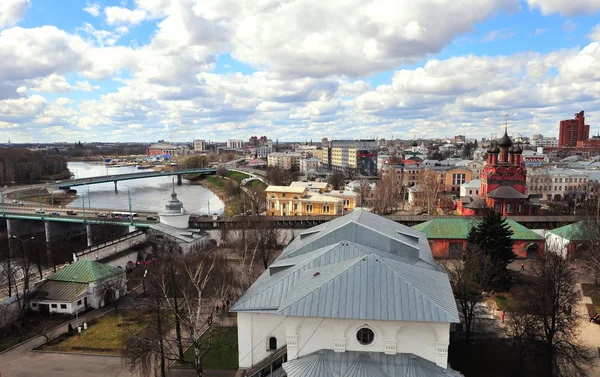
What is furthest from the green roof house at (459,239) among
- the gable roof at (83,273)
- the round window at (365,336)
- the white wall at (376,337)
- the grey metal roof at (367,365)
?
the gable roof at (83,273)

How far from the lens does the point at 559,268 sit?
17.6 m

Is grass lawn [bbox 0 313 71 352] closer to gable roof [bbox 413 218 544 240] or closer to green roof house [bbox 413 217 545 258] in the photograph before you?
green roof house [bbox 413 217 545 258]

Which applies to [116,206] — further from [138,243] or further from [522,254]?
[522,254]

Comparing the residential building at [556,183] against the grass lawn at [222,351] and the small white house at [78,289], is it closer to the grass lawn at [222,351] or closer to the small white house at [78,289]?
the grass lawn at [222,351]

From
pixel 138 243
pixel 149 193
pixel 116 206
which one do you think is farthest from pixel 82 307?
pixel 149 193

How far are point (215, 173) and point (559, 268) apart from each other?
348 ft

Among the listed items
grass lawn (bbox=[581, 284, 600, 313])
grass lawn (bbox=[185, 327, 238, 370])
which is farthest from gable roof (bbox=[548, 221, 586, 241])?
grass lawn (bbox=[185, 327, 238, 370])

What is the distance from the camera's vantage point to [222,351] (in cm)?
1902

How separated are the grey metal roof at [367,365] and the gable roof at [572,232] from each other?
958 inches

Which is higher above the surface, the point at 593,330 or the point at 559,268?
the point at 559,268

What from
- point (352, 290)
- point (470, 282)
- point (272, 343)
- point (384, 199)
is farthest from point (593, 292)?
point (384, 199)

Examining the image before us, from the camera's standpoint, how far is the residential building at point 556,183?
63469mm

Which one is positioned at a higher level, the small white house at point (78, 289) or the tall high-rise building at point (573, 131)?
the tall high-rise building at point (573, 131)

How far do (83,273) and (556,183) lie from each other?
6622 cm
